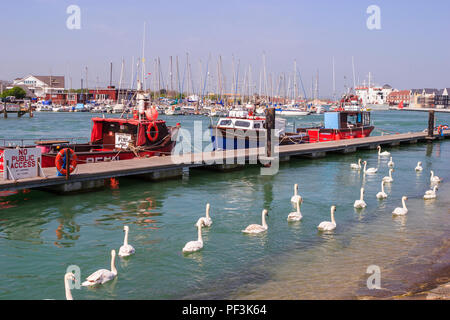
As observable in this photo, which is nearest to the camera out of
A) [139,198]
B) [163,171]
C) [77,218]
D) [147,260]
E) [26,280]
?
[26,280]

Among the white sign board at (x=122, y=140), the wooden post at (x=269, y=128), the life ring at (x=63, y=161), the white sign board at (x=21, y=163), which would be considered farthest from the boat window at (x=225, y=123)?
the white sign board at (x=21, y=163)

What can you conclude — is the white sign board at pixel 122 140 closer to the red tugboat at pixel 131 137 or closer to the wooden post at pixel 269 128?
the red tugboat at pixel 131 137

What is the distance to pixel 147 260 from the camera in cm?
1201

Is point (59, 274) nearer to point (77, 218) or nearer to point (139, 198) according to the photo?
point (77, 218)

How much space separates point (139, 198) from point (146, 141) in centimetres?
638

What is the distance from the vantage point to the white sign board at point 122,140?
2502 centimetres

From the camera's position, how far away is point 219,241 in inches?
537

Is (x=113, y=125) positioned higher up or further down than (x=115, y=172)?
higher up

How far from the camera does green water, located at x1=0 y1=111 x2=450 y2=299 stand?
10414mm

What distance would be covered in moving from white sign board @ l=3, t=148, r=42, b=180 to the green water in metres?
1.29

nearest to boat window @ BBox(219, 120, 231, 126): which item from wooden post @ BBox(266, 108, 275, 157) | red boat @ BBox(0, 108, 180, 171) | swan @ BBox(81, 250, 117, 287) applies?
wooden post @ BBox(266, 108, 275, 157)

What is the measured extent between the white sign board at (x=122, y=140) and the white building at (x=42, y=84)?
453ft

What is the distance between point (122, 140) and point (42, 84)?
14700 centimetres
